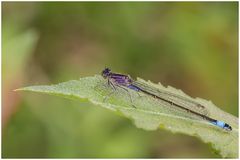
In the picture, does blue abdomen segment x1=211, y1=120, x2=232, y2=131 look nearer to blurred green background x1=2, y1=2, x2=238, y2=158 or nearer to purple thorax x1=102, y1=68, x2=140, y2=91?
purple thorax x1=102, y1=68, x2=140, y2=91

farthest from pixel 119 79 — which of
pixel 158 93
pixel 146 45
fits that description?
pixel 146 45

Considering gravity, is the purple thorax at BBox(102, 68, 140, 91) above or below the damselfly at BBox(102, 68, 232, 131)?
above

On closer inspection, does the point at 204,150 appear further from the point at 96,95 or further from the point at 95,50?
the point at 96,95

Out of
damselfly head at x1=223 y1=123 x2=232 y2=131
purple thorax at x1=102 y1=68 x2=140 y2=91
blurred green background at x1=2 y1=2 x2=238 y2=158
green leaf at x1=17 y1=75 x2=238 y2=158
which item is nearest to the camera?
green leaf at x1=17 y1=75 x2=238 y2=158

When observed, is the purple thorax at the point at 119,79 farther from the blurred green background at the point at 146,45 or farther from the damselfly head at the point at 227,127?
the blurred green background at the point at 146,45

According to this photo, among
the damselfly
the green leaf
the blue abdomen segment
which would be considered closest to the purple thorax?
the damselfly

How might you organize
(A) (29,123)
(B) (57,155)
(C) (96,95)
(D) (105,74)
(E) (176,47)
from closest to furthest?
(C) (96,95)
(D) (105,74)
(B) (57,155)
(A) (29,123)
(E) (176,47)

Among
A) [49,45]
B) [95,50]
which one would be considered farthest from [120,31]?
[49,45]

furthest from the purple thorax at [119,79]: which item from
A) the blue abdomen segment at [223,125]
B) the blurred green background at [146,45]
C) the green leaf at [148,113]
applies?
the blurred green background at [146,45]

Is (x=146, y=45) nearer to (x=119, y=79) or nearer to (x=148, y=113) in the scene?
(x=119, y=79)
